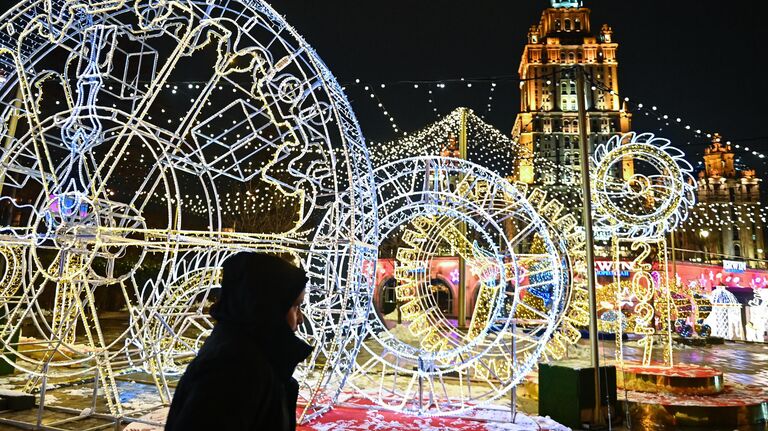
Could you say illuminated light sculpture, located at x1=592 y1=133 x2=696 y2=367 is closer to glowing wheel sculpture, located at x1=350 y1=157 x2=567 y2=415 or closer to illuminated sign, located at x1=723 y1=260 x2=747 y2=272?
glowing wheel sculpture, located at x1=350 y1=157 x2=567 y2=415

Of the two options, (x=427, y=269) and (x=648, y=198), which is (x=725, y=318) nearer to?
(x=648, y=198)

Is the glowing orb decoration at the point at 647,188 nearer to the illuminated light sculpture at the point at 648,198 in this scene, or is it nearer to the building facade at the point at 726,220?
the illuminated light sculpture at the point at 648,198

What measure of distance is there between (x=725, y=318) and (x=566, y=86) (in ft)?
151

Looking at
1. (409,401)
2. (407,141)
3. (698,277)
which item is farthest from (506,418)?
(698,277)

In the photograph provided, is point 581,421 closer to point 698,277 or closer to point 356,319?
point 356,319

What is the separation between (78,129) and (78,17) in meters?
1.12

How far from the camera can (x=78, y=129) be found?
4.87 meters

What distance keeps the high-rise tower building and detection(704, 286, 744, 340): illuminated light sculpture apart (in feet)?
119

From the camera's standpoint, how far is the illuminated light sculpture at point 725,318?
2014 cm

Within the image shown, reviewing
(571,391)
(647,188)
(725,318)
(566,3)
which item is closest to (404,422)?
(571,391)

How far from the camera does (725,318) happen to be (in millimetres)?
20531

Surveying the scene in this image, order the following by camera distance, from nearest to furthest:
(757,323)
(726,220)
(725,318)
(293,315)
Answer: (293,315), (757,323), (725,318), (726,220)

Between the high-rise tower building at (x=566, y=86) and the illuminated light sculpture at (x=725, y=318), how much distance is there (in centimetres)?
3623

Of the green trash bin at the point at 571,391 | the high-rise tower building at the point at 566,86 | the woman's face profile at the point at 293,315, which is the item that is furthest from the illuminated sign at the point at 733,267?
the high-rise tower building at the point at 566,86
